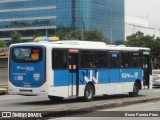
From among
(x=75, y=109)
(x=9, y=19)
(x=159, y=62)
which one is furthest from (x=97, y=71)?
(x=9, y=19)

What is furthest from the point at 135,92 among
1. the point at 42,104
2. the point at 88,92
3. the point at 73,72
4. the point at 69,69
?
the point at 42,104

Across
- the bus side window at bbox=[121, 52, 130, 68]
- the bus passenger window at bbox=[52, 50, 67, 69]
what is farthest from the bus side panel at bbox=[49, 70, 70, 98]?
the bus side window at bbox=[121, 52, 130, 68]

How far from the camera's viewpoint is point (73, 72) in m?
22.5

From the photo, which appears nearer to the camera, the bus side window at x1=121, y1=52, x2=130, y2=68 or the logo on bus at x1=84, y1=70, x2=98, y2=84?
the logo on bus at x1=84, y1=70, x2=98, y2=84

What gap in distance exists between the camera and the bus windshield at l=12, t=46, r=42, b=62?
21125 mm

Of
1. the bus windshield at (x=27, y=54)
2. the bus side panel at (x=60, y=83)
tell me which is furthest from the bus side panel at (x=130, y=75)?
the bus windshield at (x=27, y=54)

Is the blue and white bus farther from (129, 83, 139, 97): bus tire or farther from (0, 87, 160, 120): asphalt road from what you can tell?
(0, 87, 160, 120): asphalt road

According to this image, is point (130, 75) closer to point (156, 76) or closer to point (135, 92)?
point (135, 92)

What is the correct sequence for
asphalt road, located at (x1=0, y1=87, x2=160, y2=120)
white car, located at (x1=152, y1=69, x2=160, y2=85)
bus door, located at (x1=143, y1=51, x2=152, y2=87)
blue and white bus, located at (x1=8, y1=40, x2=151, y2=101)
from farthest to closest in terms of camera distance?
white car, located at (x1=152, y1=69, x2=160, y2=85)
bus door, located at (x1=143, y1=51, x2=152, y2=87)
blue and white bus, located at (x1=8, y1=40, x2=151, y2=101)
asphalt road, located at (x1=0, y1=87, x2=160, y2=120)

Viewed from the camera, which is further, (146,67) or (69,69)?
(146,67)

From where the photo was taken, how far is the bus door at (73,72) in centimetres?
2225

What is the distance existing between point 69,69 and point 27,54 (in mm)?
2130

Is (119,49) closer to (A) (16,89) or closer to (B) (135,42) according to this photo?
(A) (16,89)

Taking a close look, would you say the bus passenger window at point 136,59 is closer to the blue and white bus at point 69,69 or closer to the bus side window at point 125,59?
the blue and white bus at point 69,69
